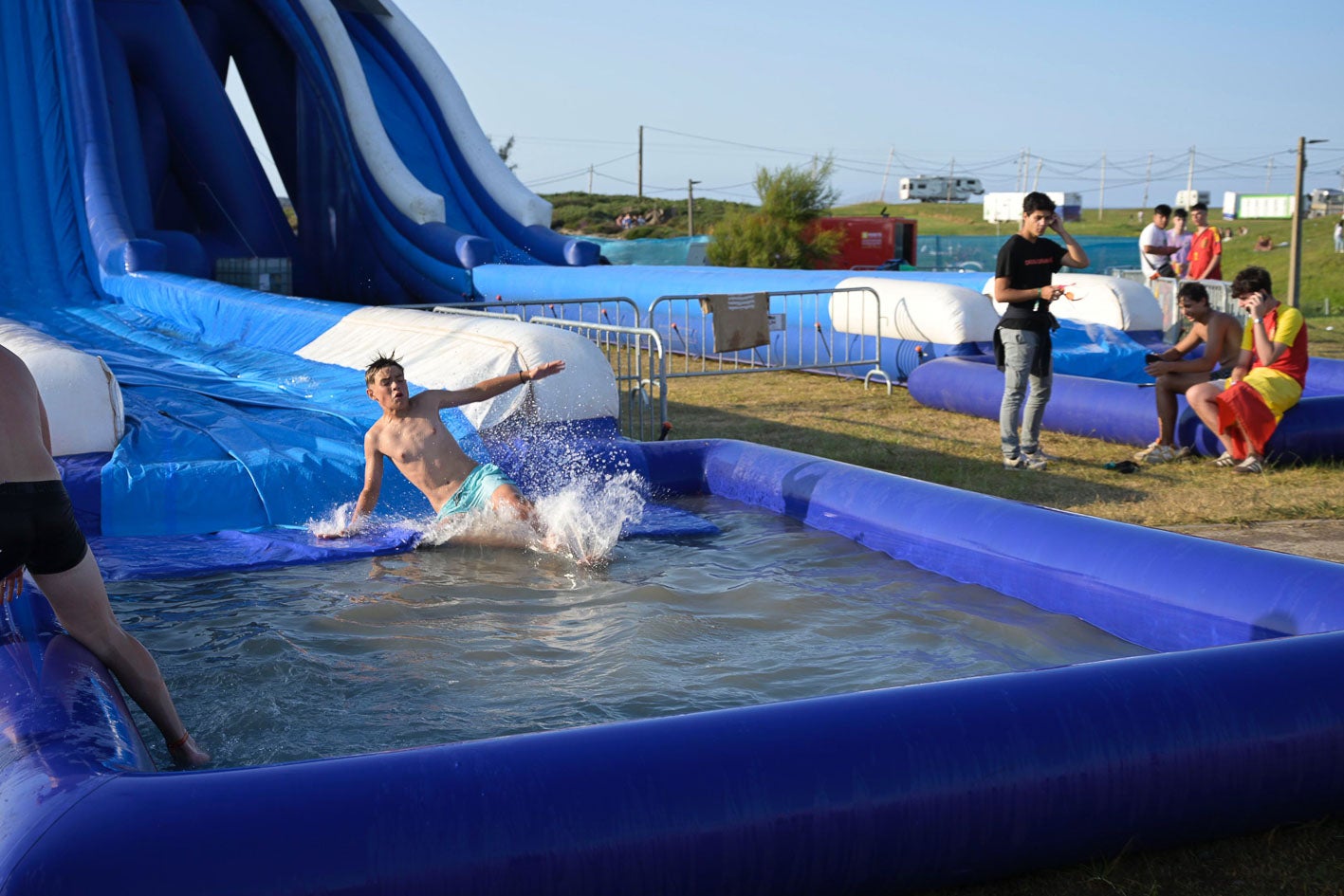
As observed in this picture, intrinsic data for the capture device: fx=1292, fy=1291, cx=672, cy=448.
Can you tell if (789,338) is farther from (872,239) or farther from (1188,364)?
(872,239)

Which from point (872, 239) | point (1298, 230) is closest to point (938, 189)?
point (872, 239)

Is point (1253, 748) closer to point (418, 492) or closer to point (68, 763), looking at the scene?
point (68, 763)

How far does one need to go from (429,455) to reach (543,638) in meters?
1.42

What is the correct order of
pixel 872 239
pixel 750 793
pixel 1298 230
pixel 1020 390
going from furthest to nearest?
pixel 872 239 → pixel 1298 230 → pixel 1020 390 → pixel 750 793

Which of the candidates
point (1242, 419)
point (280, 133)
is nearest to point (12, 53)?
point (280, 133)

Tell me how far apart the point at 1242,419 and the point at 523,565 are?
403cm

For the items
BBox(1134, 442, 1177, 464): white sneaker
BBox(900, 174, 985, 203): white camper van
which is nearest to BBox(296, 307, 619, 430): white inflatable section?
BBox(1134, 442, 1177, 464): white sneaker

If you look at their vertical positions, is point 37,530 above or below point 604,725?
above

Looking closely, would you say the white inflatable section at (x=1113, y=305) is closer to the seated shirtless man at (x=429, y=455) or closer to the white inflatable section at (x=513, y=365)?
the white inflatable section at (x=513, y=365)

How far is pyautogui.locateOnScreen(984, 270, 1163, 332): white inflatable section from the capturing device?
10445 mm

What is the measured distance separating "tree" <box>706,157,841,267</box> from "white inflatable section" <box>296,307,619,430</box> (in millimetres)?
12263

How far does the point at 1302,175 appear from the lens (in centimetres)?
1717

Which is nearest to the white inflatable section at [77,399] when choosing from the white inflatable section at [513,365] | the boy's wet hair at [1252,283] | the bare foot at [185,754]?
the white inflatable section at [513,365]

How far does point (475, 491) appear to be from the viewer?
18.3ft
